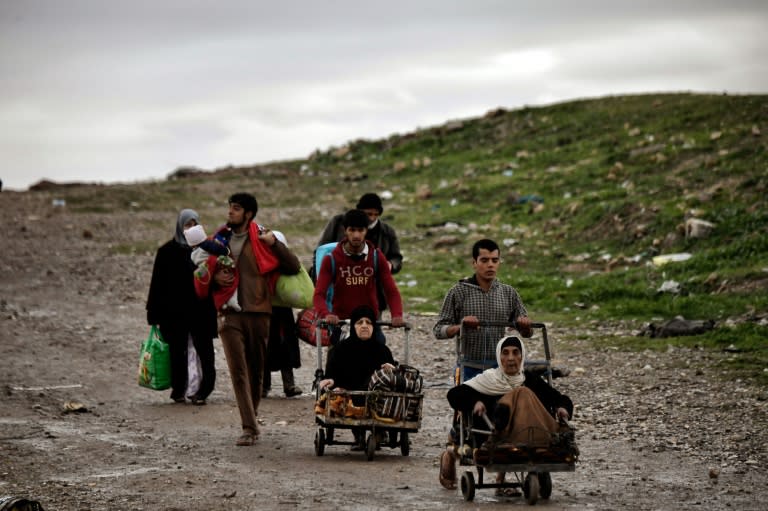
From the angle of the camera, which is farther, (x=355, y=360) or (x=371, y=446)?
(x=355, y=360)

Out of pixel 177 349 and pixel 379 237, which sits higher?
pixel 379 237

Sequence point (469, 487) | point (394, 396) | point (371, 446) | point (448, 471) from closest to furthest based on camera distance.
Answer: point (469, 487), point (448, 471), point (394, 396), point (371, 446)

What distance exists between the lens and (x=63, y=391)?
13.0 m

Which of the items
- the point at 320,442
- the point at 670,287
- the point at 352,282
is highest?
the point at 352,282

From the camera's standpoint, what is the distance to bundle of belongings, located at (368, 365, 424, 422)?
9164mm

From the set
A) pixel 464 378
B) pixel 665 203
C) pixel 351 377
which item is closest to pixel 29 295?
pixel 665 203

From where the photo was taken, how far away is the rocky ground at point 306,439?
315 inches

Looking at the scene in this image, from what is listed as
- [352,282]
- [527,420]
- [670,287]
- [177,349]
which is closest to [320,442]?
[352,282]

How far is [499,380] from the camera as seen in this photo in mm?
7891

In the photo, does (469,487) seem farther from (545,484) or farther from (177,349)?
(177,349)

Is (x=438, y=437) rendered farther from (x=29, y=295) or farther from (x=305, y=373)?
(x=29, y=295)

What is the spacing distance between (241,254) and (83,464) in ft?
7.13

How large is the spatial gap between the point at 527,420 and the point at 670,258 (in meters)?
11.4

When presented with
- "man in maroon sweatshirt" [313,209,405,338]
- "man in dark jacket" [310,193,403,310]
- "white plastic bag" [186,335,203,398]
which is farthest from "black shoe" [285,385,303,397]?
"man in maroon sweatshirt" [313,209,405,338]
